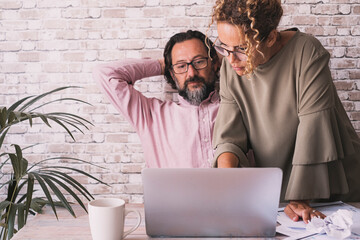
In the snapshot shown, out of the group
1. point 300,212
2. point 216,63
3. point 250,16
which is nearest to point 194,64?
point 216,63

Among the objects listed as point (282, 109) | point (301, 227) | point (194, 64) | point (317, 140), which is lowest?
point (301, 227)

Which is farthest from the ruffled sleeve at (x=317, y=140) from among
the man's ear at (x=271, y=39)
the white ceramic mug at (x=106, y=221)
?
the white ceramic mug at (x=106, y=221)

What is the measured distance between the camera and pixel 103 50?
2660 millimetres

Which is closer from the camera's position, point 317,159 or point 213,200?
point 213,200

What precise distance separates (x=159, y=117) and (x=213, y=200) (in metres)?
1.49

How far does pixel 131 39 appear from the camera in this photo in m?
2.63

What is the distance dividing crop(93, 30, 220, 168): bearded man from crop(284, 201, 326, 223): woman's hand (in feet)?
3.60

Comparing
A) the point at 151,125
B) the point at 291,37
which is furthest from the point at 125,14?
the point at 291,37

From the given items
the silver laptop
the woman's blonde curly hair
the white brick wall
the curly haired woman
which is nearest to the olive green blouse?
the curly haired woman

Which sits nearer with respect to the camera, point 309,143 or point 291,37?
point 309,143

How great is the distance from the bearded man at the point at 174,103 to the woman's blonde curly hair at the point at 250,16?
88cm

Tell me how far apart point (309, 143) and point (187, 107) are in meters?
1.18

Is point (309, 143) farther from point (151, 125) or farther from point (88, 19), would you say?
point (88, 19)

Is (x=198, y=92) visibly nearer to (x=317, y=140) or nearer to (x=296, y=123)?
(x=296, y=123)
